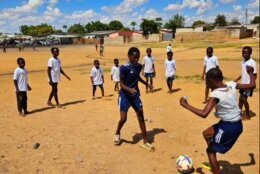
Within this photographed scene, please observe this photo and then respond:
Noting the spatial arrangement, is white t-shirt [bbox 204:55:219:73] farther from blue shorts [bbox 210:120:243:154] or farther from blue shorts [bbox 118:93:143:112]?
blue shorts [bbox 210:120:243:154]

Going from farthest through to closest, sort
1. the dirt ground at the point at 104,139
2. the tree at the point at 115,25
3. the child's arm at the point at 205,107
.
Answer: the tree at the point at 115,25 → the dirt ground at the point at 104,139 → the child's arm at the point at 205,107

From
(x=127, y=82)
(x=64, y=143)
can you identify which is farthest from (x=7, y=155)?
(x=127, y=82)

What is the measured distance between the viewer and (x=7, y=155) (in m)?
6.33

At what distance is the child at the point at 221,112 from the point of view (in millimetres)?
4496

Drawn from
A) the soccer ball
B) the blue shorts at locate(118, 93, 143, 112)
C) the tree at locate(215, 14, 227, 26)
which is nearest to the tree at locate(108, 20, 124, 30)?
the tree at locate(215, 14, 227, 26)

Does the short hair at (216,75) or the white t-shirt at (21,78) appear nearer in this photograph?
the short hair at (216,75)

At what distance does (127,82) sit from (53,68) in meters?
4.17

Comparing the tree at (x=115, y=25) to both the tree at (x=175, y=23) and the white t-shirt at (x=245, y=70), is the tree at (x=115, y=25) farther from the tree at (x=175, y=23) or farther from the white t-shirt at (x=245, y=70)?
the white t-shirt at (x=245, y=70)

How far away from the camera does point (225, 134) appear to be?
4660 millimetres

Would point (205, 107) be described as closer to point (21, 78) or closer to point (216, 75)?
point (216, 75)

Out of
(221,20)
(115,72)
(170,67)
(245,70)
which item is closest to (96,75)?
(115,72)

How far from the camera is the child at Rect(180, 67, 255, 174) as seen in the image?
450 centimetres

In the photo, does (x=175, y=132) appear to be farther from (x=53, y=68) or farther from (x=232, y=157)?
(x=53, y=68)

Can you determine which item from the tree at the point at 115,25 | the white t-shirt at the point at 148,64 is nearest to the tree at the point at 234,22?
the tree at the point at 115,25
